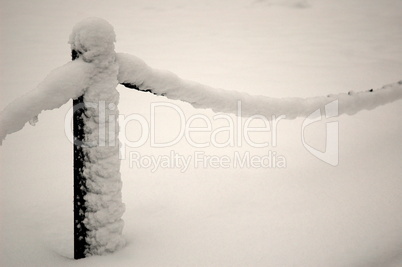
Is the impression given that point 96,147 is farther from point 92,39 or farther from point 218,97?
point 218,97

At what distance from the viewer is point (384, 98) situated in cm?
240

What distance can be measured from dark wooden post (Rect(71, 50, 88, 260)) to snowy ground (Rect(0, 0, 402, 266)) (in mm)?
70

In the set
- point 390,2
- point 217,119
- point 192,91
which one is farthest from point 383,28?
point 192,91

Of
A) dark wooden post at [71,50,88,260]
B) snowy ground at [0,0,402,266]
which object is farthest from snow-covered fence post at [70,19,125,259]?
snowy ground at [0,0,402,266]

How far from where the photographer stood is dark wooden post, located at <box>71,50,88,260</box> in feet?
4.38

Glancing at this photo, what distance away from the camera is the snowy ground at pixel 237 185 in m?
1.54

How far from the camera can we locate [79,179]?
4.51ft

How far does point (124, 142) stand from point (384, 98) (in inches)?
68.2

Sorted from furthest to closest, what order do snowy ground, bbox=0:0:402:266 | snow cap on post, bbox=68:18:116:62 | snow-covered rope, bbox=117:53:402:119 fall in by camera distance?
snowy ground, bbox=0:0:402:266 → snow-covered rope, bbox=117:53:402:119 → snow cap on post, bbox=68:18:116:62

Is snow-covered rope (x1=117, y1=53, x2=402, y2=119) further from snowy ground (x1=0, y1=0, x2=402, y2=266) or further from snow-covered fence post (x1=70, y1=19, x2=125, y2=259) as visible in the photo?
snowy ground (x1=0, y1=0, x2=402, y2=266)

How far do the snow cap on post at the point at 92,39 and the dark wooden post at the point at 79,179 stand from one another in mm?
47

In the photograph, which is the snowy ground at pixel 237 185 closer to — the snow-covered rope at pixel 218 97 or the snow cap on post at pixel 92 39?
the snow-covered rope at pixel 218 97

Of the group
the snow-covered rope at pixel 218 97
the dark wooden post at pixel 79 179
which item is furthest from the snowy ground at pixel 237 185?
the snow-covered rope at pixel 218 97

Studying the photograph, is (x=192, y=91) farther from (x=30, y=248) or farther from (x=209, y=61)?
(x=209, y=61)
